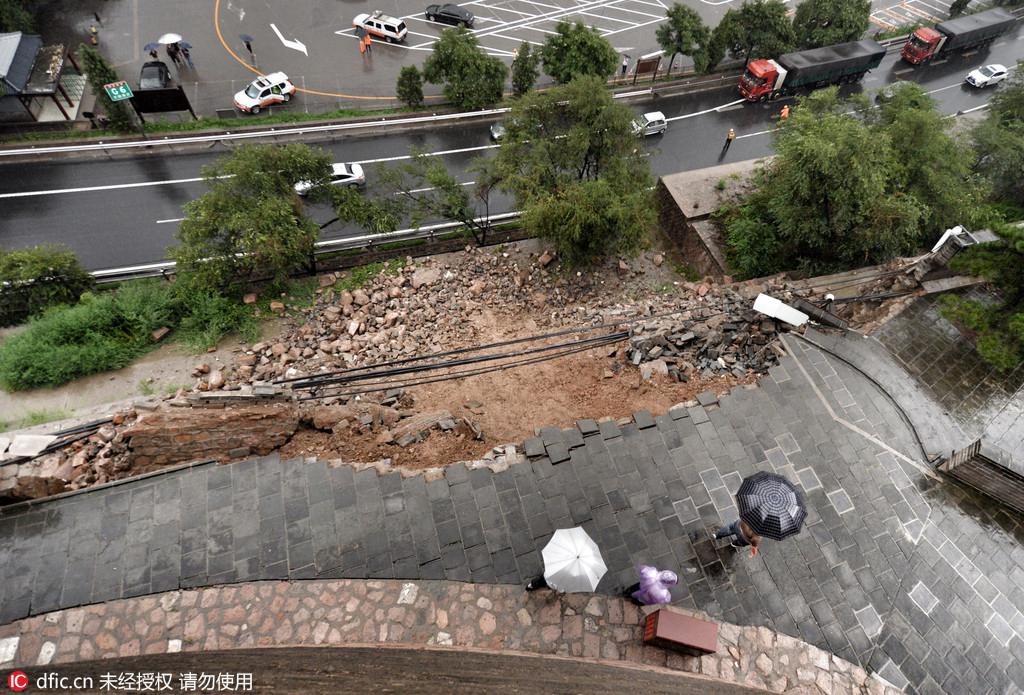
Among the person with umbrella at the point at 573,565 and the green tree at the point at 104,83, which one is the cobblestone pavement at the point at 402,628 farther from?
the green tree at the point at 104,83

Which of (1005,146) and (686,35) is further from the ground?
(686,35)

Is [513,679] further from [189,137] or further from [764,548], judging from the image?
[189,137]

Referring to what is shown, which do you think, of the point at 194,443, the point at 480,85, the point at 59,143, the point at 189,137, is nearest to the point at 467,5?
the point at 480,85

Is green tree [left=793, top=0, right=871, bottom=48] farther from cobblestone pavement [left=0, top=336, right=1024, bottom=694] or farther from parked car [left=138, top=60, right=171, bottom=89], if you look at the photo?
parked car [left=138, top=60, right=171, bottom=89]

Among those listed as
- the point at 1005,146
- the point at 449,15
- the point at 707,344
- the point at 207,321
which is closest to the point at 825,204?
the point at 707,344

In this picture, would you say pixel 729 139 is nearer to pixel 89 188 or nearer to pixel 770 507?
pixel 770 507

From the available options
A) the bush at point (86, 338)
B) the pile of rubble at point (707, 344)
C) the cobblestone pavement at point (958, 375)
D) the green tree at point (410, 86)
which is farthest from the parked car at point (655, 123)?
the bush at point (86, 338)
